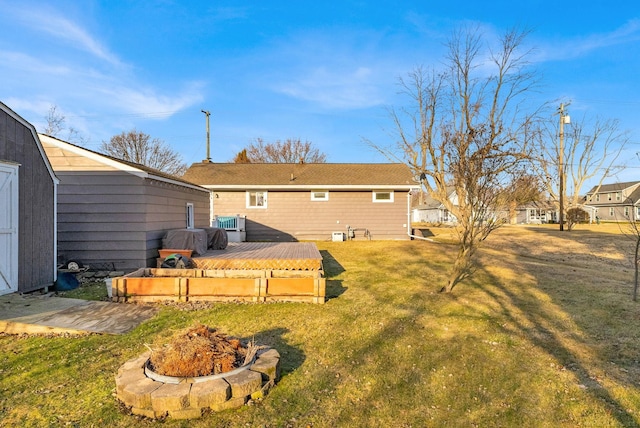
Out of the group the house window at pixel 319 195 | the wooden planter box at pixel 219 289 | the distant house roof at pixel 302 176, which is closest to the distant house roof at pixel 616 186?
the distant house roof at pixel 302 176

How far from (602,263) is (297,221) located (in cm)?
1168

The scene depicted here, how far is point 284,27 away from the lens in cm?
1412

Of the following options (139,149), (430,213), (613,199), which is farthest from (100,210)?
(613,199)

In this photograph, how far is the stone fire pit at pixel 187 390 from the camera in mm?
2596

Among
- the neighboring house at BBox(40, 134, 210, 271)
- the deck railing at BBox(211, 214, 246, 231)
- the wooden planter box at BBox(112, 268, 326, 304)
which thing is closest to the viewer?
the wooden planter box at BBox(112, 268, 326, 304)

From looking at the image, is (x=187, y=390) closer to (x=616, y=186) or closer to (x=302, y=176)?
(x=302, y=176)

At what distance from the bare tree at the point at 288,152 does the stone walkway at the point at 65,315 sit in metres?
36.4

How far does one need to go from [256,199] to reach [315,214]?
3007mm

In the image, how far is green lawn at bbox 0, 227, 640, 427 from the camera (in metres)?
2.71

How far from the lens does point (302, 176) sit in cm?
1762

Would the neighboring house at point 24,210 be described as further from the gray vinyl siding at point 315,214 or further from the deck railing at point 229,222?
the gray vinyl siding at point 315,214

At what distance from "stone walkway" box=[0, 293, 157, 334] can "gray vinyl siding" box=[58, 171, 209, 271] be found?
93.1 inches

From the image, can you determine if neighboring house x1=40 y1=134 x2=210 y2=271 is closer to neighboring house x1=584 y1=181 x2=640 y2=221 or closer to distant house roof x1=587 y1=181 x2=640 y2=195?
neighboring house x1=584 y1=181 x2=640 y2=221

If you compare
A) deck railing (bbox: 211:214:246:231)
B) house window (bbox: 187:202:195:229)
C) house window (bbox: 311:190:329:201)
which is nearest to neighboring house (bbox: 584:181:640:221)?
house window (bbox: 311:190:329:201)
